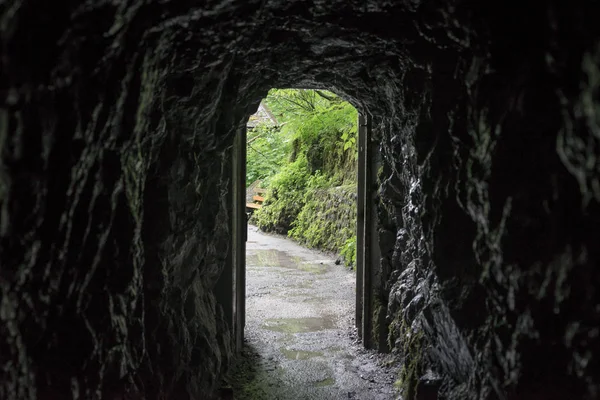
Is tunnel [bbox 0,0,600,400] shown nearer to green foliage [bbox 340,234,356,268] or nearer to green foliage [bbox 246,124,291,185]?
green foliage [bbox 340,234,356,268]

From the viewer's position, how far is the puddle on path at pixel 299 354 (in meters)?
5.21

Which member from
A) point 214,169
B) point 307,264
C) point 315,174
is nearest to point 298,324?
point 214,169

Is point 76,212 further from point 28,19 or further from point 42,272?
point 28,19

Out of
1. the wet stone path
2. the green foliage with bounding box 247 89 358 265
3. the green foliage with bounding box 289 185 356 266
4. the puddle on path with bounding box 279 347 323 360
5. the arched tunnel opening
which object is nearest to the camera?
the wet stone path

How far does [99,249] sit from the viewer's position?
2.38 metres

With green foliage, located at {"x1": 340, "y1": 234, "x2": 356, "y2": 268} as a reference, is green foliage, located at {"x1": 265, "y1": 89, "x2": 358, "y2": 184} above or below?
above

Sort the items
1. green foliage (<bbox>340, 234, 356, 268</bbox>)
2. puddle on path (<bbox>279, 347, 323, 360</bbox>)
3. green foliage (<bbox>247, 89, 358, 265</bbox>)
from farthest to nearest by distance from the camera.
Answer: green foliage (<bbox>247, 89, 358, 265</bbox>) → green foliage (<bbox>340, 234, 356, 268</bbox>) → puddle on path (<bbox>279, 347, 323, 360</bbox>)

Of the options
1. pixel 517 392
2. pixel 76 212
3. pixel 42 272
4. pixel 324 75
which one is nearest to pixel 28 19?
pixel 76 212

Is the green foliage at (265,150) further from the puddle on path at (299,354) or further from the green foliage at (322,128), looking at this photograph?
the puddle on path at (299,354)

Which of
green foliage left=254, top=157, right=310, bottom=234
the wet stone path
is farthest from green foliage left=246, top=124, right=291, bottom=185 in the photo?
the wet stone path

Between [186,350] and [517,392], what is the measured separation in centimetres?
230

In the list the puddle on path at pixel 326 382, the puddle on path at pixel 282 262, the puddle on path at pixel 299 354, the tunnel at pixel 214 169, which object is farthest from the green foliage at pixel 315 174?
the tunnel at pixel 214 169

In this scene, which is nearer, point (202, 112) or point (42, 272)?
point (42, 272)

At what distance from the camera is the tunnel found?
5.87ft
